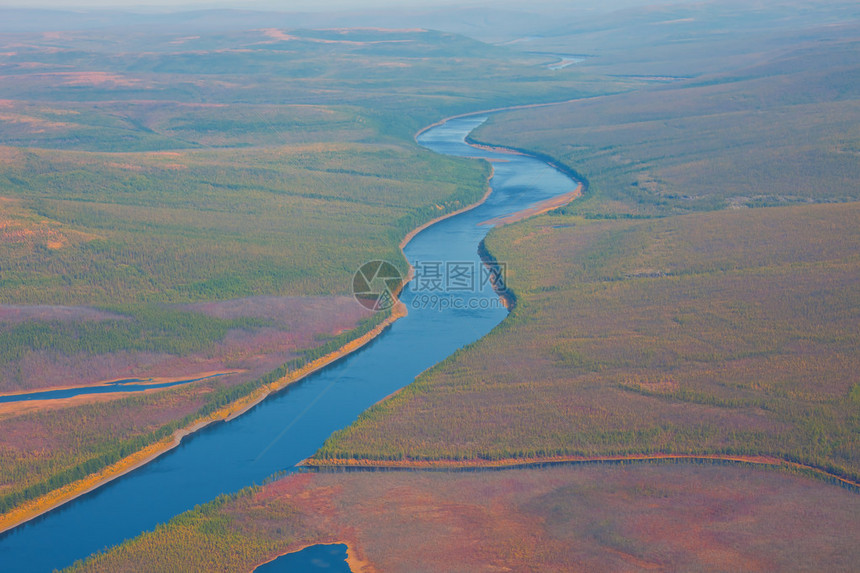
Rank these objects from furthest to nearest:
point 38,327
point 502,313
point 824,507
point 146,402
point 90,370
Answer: point 502,313
point 38,327
point 90,370
point 146,402
point 824,507

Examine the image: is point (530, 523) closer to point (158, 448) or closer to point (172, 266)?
point (158, 448)

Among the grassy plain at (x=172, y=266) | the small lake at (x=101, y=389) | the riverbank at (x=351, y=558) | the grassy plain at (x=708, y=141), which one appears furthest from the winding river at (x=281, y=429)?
the grassy plain at (x=708, y=141)

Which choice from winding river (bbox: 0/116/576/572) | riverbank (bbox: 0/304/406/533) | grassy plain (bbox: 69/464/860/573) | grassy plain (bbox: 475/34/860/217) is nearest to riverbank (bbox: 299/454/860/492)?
grassy plain (bbox: 69/464/860/573)

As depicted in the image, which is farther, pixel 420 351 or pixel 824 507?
pixel 420 351

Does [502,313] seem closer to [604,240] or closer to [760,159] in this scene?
[604,240]

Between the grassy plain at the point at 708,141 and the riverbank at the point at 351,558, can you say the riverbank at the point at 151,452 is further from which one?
the grassy plain at the point at 708,141

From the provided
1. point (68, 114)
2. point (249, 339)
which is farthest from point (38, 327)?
point (68, 114)
